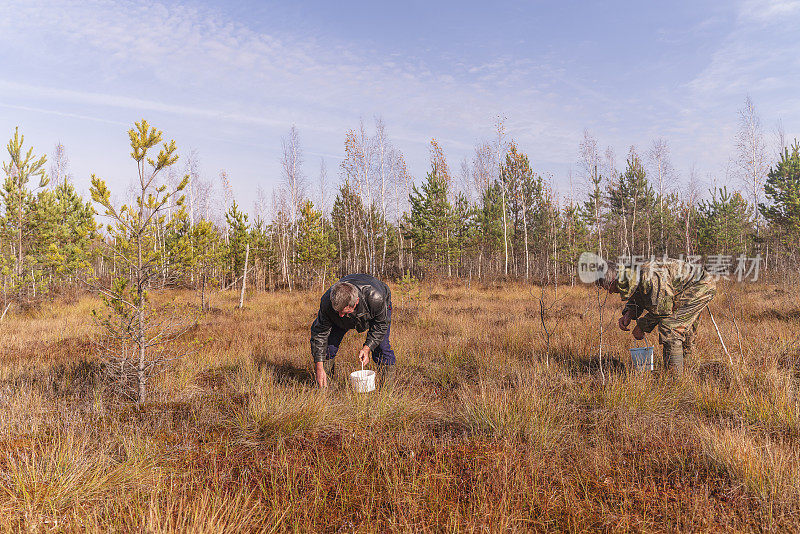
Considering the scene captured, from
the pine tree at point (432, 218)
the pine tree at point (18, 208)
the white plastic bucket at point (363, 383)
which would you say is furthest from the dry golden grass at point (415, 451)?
the pine tree at point (432, 218)

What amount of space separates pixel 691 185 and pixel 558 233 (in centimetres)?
1659

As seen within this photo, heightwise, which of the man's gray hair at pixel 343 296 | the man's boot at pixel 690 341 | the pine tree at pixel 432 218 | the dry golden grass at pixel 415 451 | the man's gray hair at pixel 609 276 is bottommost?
the dry golden grass at pixel 415 451

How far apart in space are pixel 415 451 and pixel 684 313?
3.70 meters

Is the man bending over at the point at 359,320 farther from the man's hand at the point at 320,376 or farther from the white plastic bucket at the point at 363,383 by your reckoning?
the white plastic bucket at the point at 363,383

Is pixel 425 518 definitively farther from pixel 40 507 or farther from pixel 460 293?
pixel 460 293

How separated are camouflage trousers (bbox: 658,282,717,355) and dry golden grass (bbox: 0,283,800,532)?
45cm

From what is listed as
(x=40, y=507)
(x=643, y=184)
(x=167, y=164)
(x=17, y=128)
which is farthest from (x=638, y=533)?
(x=643, y=184)

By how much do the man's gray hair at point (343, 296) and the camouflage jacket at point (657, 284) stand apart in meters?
3.09

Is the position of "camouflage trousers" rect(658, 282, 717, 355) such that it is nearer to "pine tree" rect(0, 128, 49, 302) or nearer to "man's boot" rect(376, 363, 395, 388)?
"man's boot" rect(376, 363, 395, 388)

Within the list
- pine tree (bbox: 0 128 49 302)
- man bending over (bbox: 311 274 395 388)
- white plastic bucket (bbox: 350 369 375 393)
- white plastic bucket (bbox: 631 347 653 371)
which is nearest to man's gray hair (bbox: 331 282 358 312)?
man bending over (bbox: 311 274 395 388)

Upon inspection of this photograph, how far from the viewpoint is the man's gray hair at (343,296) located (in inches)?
141

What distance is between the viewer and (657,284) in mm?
4375

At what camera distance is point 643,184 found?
2927 cm

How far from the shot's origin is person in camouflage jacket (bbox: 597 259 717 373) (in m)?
4.36
